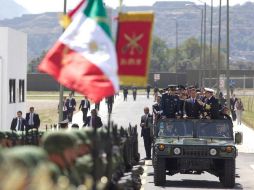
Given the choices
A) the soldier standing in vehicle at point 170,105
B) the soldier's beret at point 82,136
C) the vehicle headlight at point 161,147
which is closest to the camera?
the soldier's beret at point 82,136

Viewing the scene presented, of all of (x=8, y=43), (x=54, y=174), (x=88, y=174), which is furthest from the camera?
(x=8, y=43)

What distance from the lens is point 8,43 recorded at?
142 ft

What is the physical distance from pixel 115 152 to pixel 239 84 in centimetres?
14188

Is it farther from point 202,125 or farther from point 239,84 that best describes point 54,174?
point 239,84

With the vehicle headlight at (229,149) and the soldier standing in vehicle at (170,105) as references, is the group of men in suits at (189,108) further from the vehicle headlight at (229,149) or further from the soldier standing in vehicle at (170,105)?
the vehicle headlight at (229,149)

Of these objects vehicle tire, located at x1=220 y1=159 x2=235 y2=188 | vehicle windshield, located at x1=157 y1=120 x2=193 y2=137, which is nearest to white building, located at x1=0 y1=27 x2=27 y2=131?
vehicle windshield, located at x1=157 y1=120 x2=193 y2=137

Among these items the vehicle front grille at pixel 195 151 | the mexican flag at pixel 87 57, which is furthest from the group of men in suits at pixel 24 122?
the mexican flag at pixel 87 57

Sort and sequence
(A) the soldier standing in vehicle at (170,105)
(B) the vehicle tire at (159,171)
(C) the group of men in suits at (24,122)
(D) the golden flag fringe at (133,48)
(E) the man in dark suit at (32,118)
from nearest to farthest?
(D) the golden flag fringe at (133,48)
(B) the vehicle tire at (159,171)
(A) the soldier standing in vehicle at (170,105)
(C) the group of men in suits at (24,122)
(E) the man in dark suit at (32,118)

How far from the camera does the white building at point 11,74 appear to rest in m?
42.3

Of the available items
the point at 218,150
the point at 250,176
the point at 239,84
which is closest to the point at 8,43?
the point at 250,176

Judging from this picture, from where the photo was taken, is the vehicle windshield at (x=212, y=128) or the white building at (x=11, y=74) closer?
the vehicle windshield at (x=212, y=128)

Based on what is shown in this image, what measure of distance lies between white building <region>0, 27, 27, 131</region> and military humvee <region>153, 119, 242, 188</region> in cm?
1809

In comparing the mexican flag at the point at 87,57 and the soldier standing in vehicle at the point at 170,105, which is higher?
the mexican flag at the point at 87,57

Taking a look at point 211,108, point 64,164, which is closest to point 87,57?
point 64,164
